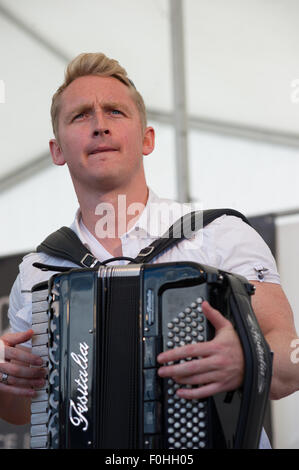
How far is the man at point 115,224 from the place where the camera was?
6.60ft

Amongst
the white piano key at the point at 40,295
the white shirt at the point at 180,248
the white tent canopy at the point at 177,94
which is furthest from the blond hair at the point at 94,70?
the white tent canopy at the point at 177,94

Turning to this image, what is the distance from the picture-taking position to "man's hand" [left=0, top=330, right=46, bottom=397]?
6.40 feet

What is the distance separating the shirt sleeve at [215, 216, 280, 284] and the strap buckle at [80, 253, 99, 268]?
14.9 inches

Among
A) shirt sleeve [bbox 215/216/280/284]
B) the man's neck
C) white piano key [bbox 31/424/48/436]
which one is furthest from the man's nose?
white piano key [bbox 31/424/48/436]

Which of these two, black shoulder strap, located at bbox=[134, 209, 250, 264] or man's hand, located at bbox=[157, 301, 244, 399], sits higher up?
black shoulder strap, located at bbox=[134, 209, 250, 264]

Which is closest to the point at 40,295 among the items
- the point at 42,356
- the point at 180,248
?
the point at 42,356

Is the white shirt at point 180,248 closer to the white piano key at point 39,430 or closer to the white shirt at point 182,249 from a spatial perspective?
the white shirt at point 182,249

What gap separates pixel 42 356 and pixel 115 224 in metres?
0.60

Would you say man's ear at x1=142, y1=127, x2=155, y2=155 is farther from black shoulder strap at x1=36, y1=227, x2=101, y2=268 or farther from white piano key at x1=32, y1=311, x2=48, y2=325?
white piano key at x1=32, y1=311, x2=48, y2=325

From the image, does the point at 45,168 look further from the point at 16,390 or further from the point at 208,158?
the point at 16,390

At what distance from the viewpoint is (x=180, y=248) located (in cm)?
218

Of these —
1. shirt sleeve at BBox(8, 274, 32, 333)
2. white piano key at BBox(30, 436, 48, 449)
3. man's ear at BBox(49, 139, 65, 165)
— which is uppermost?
man's ear at BBox(49, 139, 65, 165)

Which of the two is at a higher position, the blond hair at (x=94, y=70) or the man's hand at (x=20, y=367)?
the blond hair at (x=94, y=70)

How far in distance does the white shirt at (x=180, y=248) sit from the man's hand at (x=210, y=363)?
1.48ft
